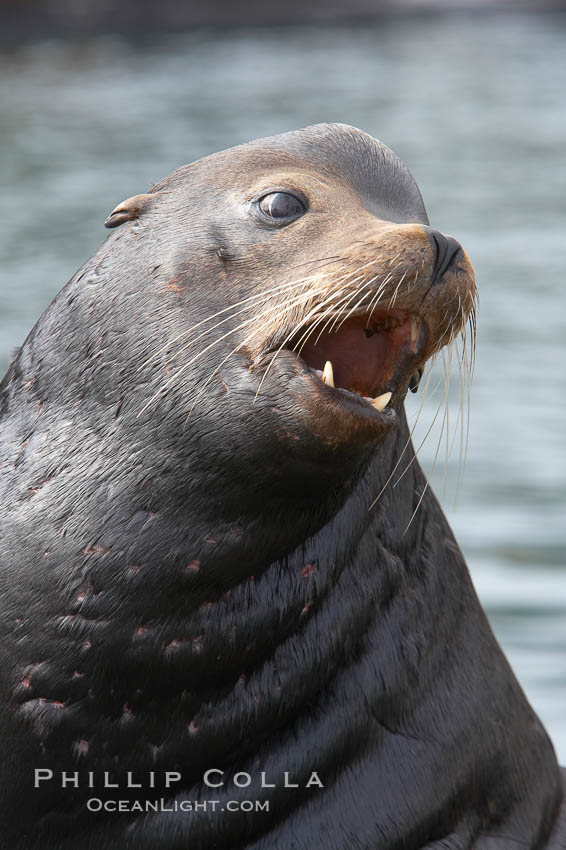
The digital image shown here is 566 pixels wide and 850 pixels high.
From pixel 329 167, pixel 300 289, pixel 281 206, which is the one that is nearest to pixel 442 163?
pixel 329 167

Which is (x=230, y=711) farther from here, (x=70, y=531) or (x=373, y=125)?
(x=373, y=125)

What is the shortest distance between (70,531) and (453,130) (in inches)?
626

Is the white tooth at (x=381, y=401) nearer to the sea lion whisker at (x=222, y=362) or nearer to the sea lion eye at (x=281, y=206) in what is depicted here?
the sea lion whisker at (x=222, y=362)

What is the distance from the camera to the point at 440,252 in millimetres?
3090

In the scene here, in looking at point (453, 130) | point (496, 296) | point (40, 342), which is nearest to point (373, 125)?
point (453, 130)

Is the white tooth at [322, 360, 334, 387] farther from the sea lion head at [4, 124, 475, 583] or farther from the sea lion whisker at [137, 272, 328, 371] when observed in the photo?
the sea lion whisker at [137, 272, 328, 371]

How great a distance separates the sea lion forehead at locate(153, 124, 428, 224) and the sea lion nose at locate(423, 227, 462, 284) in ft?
1.22

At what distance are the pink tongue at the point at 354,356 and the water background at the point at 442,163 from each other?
2.53 meters

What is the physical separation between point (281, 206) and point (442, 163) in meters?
13.4

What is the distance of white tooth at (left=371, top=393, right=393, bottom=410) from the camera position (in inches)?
120

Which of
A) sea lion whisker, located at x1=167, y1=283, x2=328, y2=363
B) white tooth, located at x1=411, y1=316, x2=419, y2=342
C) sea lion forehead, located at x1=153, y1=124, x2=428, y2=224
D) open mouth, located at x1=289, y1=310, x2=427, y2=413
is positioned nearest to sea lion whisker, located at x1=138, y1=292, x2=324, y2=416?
sea lion whisker, located at x1=167, y1=283, x2=328, y2=363

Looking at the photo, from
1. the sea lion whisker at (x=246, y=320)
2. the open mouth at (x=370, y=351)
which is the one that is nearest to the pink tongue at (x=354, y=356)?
the open mouth at (x=370, y=351)

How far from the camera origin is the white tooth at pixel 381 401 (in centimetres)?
306

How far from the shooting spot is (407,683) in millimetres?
3479
